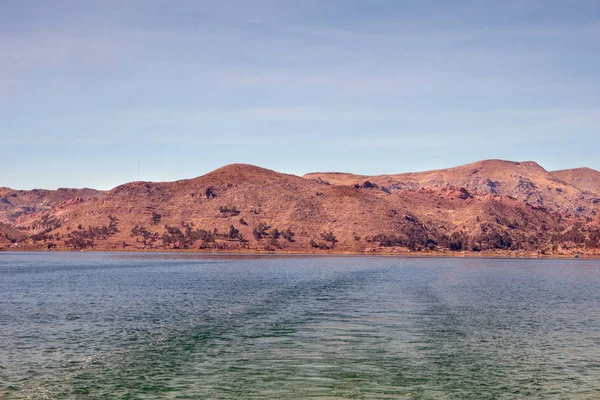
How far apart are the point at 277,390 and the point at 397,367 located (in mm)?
10265

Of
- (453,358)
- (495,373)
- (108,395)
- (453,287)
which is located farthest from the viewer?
(453,287)

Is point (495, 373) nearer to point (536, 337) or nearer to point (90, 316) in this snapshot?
point (536, 337)

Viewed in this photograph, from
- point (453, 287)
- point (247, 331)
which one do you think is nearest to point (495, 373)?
point (247, 331)

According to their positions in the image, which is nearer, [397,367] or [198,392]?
[198,392]

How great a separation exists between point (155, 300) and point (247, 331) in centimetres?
3288

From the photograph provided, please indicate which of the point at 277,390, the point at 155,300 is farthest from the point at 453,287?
the point at 277,390

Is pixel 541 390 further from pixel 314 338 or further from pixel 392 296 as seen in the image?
pixel 392 296

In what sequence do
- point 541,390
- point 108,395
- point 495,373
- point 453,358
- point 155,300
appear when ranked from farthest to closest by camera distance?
point 155,300, point 453,358, point 495,373, point 541,390, point 108,395

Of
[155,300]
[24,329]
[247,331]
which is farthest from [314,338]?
[155,300]

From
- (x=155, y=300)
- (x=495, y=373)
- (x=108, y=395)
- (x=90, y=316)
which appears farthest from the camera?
(x=155, y=300)

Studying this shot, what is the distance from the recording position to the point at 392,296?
309ft

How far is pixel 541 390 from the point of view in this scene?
3556 cm

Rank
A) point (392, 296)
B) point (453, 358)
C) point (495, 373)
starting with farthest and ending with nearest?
1. point (392, 296)
2. point (453, 358)
3. point (495, 373)

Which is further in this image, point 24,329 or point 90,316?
point 90,316
